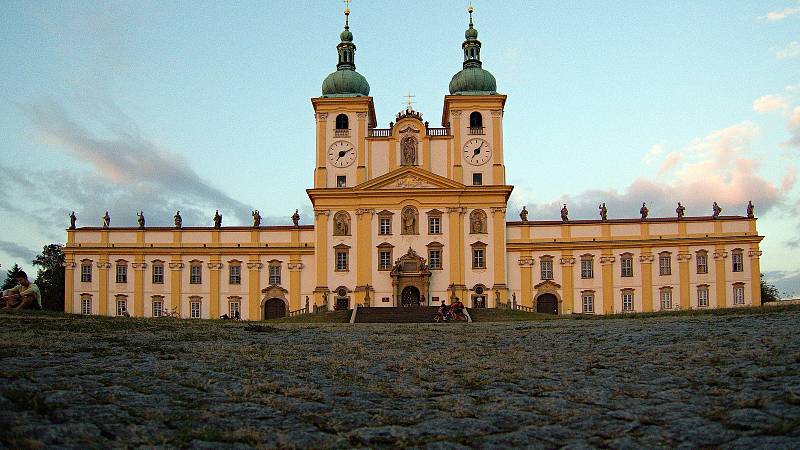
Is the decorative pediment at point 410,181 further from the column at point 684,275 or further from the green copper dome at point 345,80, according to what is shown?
the column at point 684,275

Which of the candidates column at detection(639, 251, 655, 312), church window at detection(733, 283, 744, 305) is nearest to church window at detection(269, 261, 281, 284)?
column at detection(639, 251, 655, 312)

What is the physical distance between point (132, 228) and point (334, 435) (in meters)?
60.4

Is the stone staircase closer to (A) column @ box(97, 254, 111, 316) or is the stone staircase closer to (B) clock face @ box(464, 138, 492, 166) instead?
(B) clock face @ box(464, 138, 492, 166)

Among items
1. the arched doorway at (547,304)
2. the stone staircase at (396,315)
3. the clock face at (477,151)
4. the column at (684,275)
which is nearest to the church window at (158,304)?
the stone staircase at (396,315)

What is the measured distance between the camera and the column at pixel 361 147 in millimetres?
61156

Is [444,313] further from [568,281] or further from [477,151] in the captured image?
[568,281]

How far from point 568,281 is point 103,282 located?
37181mm

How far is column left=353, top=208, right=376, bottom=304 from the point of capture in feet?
194

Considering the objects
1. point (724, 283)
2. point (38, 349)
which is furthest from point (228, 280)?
point (38, 349)

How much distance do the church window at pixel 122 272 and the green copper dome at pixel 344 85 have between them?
2123 centimetres

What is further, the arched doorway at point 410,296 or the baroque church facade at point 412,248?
the baroque church facade at point 412,248

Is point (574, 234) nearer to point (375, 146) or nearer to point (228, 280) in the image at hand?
point (375, 146)

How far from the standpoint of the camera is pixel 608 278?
207 ft

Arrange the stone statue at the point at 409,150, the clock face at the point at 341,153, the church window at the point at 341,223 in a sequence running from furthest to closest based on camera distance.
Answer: the clock face at the point at 341,153, the stone statue at the point at 409,150, the church window at the point at 341,223
